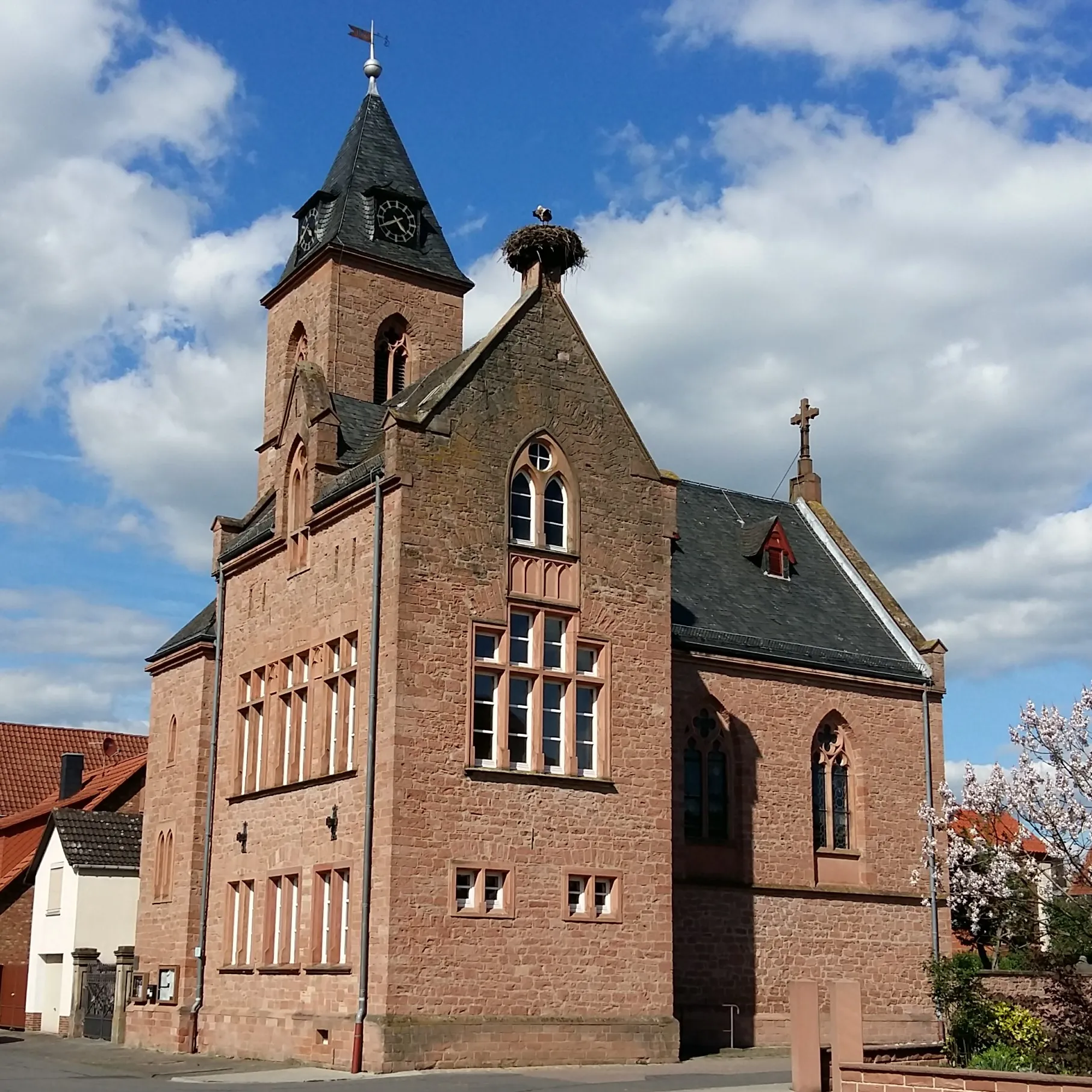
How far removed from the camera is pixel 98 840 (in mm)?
37719

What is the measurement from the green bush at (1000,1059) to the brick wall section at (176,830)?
590 inches

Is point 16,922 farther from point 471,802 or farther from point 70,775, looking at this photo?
point 471,802

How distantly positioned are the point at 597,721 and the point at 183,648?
11.0 meters

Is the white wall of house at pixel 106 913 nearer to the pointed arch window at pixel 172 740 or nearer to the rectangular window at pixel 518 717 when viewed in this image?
the pointed arch window at pixel 172 740

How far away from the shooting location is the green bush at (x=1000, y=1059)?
754 inches

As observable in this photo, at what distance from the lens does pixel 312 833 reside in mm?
25875

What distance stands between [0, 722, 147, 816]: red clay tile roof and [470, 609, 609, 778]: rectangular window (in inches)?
1230

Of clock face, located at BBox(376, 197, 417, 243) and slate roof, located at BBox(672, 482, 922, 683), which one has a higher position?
clock face, located at BBox(376, 197, 417, 243)

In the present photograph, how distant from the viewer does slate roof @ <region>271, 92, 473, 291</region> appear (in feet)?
116

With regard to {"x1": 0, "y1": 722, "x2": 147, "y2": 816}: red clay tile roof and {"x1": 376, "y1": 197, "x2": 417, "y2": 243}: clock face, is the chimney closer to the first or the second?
{"x1": 0, "y1": 722, "x2": 147, "y2": 816}: red clay tile roof

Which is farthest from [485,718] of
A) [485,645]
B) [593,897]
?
[593,897]

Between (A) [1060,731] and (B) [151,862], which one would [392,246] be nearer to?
(B) [151,862]

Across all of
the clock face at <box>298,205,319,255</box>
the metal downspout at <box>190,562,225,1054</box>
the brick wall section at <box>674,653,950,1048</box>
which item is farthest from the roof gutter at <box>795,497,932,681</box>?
the metal downspout at <box>190,562,225,1054</box>

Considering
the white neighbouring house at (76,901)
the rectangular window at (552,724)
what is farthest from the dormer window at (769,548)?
the white neighbouring house at (76,901)
